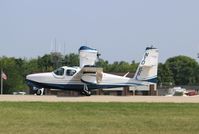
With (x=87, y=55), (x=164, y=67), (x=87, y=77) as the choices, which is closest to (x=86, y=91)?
(x=87, y=77)

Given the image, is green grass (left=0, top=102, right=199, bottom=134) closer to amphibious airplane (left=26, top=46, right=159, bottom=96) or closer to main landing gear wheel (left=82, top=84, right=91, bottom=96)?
main landing gear wheel (left=82, top=84, right=91, bottom=96)

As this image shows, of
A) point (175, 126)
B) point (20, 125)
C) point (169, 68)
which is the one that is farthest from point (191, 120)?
point (169, 68)

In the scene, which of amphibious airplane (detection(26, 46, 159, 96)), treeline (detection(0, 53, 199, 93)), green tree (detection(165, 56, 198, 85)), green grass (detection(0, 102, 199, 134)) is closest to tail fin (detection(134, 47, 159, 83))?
amphibious airplane (detection(26, 46, 159, 96))

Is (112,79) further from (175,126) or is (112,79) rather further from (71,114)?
(175,126)

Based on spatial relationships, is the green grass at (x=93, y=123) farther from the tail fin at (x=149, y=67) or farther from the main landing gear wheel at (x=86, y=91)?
the tail fin at (x=149, y=67)

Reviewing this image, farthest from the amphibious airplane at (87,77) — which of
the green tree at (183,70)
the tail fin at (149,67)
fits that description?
the green tree at (183,70)

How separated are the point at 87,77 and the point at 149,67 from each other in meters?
5.40

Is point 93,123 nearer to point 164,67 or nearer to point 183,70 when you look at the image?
point 164,67

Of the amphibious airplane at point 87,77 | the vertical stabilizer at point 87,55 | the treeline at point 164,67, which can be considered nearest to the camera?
the amphibious airplane at point 87,77

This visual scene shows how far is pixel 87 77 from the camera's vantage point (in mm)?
43250

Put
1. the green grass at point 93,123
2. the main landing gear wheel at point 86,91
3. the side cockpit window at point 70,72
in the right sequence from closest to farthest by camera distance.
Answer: the green grass at point 93,123, the main landing gear wheel at point 86,91, the side cockpit window at point 70,72

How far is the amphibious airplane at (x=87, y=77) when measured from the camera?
142ft

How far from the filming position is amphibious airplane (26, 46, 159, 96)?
4319 cm

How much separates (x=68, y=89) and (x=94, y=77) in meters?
2.70
